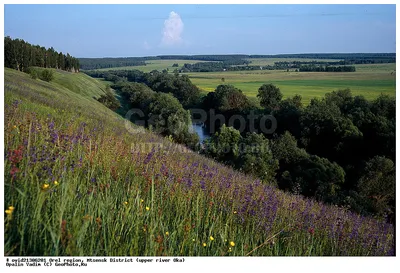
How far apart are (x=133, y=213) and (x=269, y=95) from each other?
51133 millimetres

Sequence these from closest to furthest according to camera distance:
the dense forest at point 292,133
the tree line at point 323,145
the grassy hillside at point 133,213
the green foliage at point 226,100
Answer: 1. the grassy hillside at point 133,213
2. the tree line at point 323,145
3. the dense forest at point 292,133
4. the green foliage at point 226,100

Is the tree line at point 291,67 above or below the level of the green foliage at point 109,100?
above

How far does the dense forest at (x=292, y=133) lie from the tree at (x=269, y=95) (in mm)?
55

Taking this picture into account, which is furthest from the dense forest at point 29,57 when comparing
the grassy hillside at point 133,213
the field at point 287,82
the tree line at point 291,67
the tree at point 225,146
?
the grassy hillside at point 133,213

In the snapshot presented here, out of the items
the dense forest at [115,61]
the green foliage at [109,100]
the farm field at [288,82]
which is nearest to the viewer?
the dense forest at [115,61]

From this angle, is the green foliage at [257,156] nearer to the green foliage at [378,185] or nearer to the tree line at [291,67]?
the green foliage at [378,185]

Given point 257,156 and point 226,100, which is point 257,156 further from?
point 226,100

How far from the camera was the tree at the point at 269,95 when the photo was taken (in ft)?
170

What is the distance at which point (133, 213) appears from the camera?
9.88ft

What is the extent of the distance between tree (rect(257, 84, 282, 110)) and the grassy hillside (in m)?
47.7

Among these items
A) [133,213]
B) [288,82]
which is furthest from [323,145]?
[133,213]

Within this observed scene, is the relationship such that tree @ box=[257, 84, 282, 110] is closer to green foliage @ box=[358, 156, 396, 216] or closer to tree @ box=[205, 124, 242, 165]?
tree @ box=[205, 124, 242, 165]

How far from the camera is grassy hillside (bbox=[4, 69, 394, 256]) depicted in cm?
250

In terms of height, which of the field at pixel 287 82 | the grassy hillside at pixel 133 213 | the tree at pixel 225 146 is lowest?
the tree at pixel 225 146
